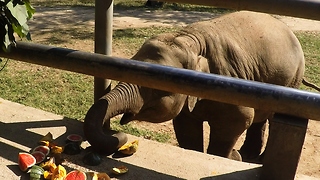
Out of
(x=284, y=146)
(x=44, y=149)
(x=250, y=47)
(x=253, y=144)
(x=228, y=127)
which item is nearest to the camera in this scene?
(x=284, y=146)

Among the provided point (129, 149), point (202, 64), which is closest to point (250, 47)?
point (202, 64)

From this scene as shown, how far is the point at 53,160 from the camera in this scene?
122 inches

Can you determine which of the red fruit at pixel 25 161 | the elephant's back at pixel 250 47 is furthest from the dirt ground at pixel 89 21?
the red fruit at pixel 25 161

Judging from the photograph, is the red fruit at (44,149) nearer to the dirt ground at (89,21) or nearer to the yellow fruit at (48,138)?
the yellow fruit at (48,138)

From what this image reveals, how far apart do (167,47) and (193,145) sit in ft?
4.91

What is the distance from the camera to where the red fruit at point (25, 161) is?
301 centimetres

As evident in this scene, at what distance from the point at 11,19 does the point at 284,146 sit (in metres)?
1.88

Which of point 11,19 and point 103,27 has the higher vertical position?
point 11,19

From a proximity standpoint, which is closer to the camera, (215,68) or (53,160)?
(53,160)

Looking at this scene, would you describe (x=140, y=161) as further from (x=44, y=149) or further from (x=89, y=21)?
(x=89, y=21)

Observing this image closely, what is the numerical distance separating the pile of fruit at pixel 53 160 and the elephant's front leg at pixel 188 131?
1959 millimetres

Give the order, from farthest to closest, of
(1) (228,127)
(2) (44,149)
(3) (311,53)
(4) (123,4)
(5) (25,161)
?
(4) (123,4), (3) (311,53), (1) (228,127), (2) (44,149), (5) (25,161)

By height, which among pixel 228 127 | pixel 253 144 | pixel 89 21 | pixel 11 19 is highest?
pixel 11 19

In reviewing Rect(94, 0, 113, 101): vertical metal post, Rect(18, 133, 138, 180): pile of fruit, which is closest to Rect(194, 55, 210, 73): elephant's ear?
Rect(94, 0, 113, 101): vertical metal post
